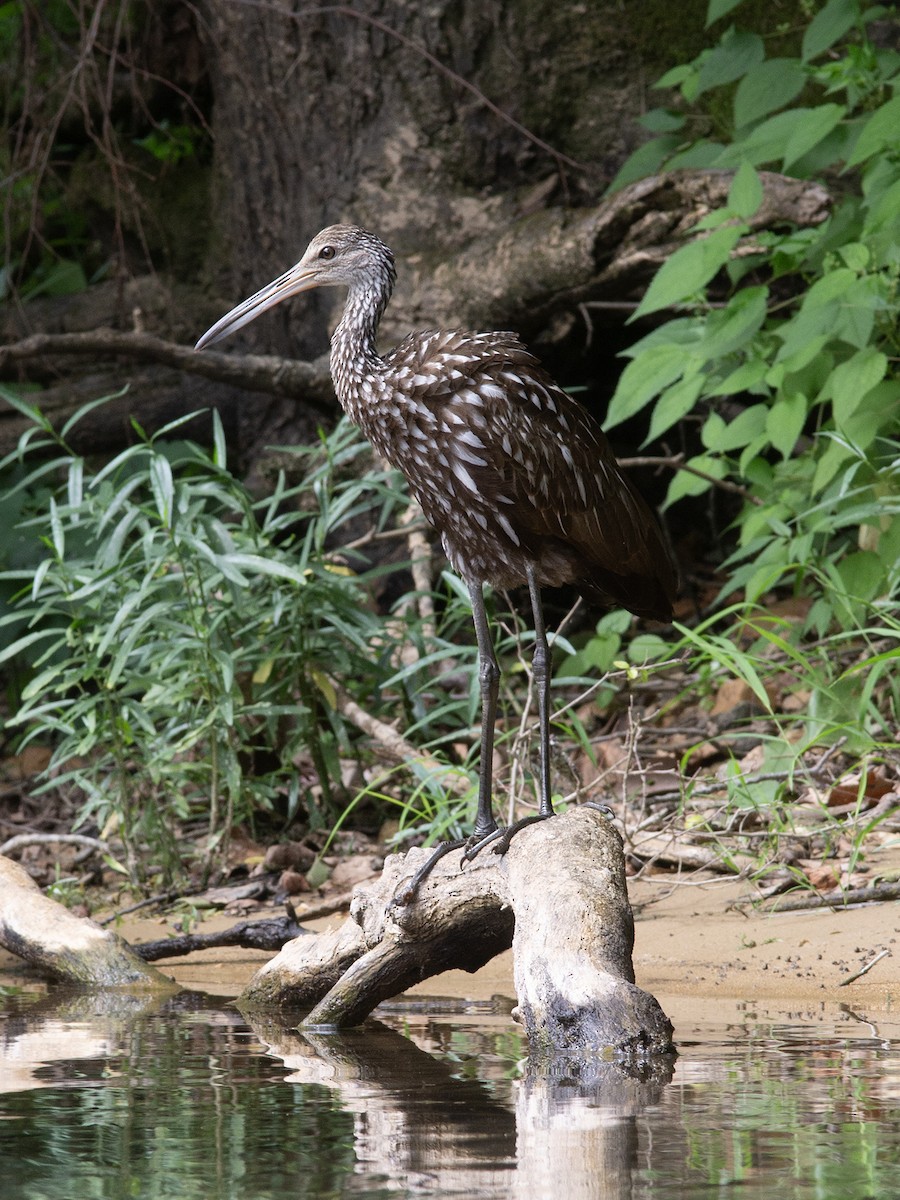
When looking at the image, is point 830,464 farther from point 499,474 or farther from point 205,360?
point 205,360

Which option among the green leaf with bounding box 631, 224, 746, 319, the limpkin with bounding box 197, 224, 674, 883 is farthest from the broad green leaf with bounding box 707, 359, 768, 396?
the limpkin with bounding box 197, 224, 674, 883

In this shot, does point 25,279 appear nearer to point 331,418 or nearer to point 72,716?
point 331,418

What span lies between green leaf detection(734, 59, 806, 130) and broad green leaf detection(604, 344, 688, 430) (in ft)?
2.81

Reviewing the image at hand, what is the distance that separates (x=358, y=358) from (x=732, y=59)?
233cm

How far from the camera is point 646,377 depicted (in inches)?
203

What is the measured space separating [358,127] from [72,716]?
3.09 meters

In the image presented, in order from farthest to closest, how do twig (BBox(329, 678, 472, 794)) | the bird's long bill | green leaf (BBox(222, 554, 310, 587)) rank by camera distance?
twig (BBox(329, 678, 472, 794)) → green leaf (BBox(222, 554, 310, 587)) → the bird's long bill

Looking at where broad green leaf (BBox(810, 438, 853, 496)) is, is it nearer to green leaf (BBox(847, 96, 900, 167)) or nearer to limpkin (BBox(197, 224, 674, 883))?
→ green leaf (BBox(847, 96, 900, 167))

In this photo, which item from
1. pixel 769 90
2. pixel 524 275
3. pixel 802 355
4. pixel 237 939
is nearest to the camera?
pixel 237 939

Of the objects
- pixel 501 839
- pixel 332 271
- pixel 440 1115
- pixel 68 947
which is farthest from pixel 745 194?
pixel 440 1115

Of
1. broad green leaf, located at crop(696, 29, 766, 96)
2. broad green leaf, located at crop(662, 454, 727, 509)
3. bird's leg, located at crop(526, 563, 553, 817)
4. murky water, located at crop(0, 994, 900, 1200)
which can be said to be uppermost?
broad green leaf, located at crop(696, 29, 766, 96)

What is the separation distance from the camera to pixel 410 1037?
3.26 m

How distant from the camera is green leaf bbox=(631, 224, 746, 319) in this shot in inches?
188

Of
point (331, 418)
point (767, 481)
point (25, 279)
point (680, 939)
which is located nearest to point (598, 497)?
point (680, 939)
